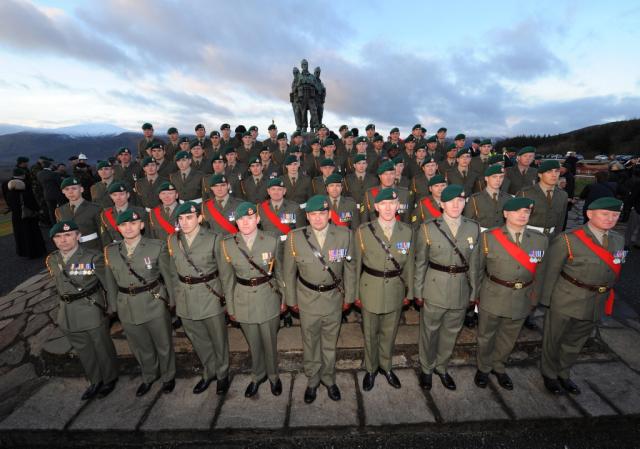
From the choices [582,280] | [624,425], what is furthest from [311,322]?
[624,425]

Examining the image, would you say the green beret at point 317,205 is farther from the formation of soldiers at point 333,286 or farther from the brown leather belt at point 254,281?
the brown leather belt at point 254,281

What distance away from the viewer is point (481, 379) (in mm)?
4051

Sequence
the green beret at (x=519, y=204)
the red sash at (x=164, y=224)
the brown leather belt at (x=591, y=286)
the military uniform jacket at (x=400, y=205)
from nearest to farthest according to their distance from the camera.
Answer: the green beret at (x=519, y=204), the brown leather belt at (x=591, y=286), the red sash at (x=164, y=224), the military uniform jacket at (x=400, y=205)

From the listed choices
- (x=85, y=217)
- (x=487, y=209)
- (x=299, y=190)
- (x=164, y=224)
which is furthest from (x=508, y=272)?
(x=85, y=217)

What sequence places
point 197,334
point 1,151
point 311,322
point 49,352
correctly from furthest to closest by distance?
point 1,151 → point 49,352 → point 197,334 → point 311,322

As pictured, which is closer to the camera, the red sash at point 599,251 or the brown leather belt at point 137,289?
the red sash at point 599,251

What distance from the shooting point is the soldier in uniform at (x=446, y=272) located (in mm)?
3715

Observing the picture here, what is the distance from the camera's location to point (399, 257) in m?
3.79

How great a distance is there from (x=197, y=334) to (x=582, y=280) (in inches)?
198

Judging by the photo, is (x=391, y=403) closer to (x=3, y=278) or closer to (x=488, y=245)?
(x=488, y=245)

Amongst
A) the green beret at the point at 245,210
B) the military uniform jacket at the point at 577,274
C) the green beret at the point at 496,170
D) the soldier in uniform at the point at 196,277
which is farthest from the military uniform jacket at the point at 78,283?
the green beret at the point at 496,170

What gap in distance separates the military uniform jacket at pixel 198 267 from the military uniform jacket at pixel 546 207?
5.17 meters

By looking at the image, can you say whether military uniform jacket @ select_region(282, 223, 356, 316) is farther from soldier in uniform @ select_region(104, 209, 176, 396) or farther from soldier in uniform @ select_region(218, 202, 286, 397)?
soldier in uniform @ select_region(104, 209, 176, 396)

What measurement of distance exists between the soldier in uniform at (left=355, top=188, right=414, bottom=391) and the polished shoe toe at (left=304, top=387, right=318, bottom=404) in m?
0.70
